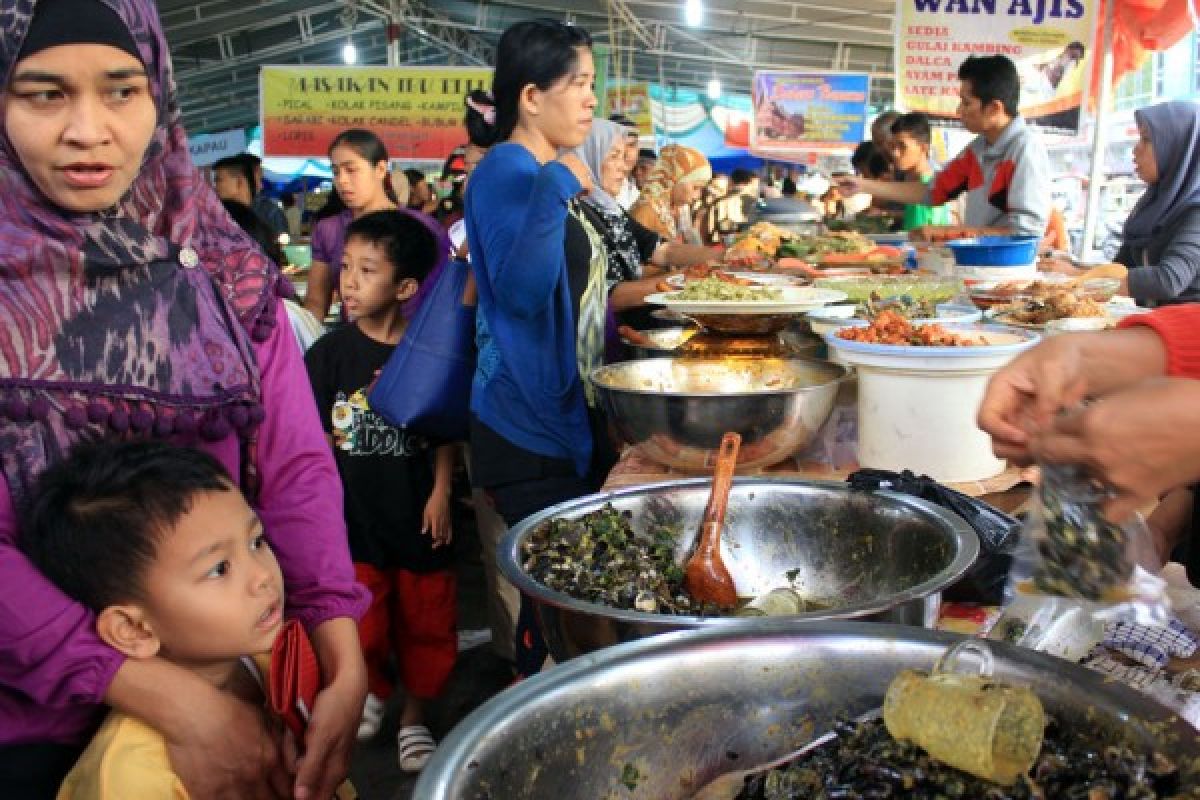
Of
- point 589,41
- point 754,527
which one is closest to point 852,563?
point 754,527

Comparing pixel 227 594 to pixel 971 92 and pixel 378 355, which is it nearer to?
pixel 378 355

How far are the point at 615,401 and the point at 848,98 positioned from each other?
12.0 metres

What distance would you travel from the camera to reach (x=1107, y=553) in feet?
3.21

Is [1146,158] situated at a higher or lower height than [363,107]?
lower

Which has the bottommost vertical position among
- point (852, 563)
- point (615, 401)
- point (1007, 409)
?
point (852, 563)

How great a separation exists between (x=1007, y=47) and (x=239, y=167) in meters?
5.81

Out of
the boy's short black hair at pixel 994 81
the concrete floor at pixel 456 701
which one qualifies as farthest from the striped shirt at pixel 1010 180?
the concrete floor at pixel 456 701

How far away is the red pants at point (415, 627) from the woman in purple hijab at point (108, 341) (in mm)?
1844

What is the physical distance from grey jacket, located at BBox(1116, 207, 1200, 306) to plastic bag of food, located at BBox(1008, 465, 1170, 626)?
3441 millimetres

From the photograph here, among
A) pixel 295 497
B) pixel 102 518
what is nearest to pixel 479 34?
pixel 295 497

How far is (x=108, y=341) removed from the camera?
1.36 metres

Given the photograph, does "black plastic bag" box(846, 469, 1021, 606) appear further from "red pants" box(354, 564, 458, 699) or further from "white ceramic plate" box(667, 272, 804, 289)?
"red pants" box(354, 564, 458, 699)

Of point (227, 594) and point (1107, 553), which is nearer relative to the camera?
point (1107, 553)

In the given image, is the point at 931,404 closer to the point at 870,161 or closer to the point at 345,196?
the point at 345,196
